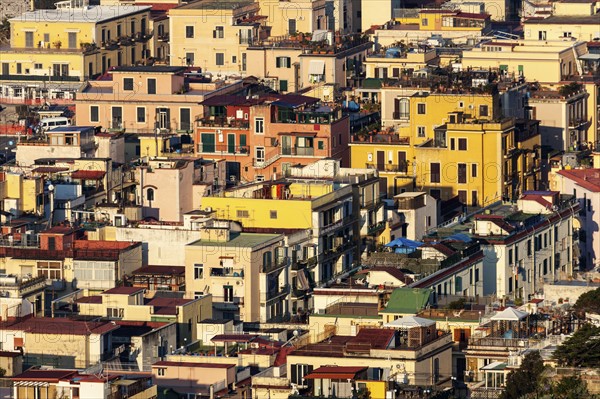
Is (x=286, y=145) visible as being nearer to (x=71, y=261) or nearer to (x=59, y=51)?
(x=71, y=261)

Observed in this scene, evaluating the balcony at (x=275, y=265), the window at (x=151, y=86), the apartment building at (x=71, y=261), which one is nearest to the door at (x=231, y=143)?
the window at (x=151, y=86)

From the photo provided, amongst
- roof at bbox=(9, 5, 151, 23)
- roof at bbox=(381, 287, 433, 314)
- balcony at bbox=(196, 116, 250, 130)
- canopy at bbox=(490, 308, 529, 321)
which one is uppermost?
roof at bbox=(9, 5, 151, 23)

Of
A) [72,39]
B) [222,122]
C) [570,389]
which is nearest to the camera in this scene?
[570,389]

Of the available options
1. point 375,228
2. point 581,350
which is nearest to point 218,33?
point 375,228

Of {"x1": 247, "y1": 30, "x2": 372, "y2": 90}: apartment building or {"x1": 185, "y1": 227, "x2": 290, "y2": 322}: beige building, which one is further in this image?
{"x1": 247, "y1": 30, "x2": 372, "y2": 90}: apartment building

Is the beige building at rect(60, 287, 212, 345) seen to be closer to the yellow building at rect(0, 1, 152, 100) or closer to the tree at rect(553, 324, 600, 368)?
the tree at rect(553, 324, 600, 368)

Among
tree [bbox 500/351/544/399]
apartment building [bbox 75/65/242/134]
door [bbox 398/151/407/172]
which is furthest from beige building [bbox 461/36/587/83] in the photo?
tree [bbox 500/351/544/399]
